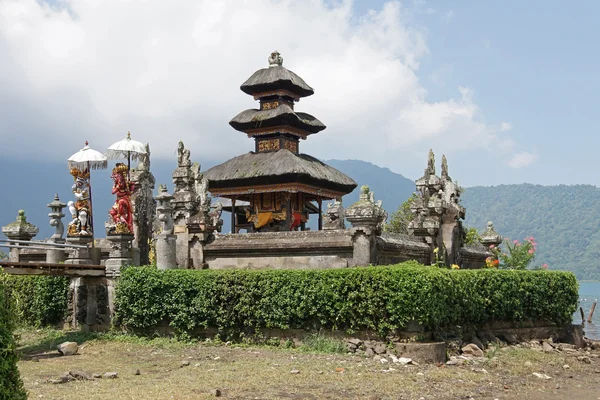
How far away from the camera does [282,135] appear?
35.1 meters

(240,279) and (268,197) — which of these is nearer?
(240,279)

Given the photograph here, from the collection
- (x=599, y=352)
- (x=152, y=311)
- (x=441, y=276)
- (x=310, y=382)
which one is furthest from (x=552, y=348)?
(x=152, y=311)

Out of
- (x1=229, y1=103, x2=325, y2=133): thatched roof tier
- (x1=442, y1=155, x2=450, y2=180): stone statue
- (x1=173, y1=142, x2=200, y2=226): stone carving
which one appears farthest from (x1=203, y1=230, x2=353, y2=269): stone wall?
(x1=229, y1=103, x2=325, y2=133): thatched roof tier

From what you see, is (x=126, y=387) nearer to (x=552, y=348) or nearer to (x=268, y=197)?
(x=552, y=348)

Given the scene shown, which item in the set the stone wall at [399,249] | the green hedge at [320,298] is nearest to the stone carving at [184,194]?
the green hedge at [320,298]

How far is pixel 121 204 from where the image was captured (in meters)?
21.4

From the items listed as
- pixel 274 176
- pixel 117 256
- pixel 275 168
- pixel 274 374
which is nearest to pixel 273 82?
pixel 275 168

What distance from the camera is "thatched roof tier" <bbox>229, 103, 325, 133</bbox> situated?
3462 cm

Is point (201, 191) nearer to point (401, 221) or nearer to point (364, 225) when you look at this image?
point (364, 225)

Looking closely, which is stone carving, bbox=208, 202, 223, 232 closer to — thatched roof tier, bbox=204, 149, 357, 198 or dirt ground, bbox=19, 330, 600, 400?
dirt ground, bbox=19, 330, 600, 400

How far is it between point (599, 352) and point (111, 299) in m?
15.8

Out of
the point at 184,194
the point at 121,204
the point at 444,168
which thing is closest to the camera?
the point at 121,204

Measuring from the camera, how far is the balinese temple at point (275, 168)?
3275 centimetres

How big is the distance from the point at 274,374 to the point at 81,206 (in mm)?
11091
